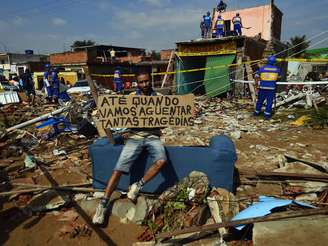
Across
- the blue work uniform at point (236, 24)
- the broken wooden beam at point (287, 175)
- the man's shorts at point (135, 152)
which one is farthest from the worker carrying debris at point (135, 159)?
the blue work uniform at point (236, 24)

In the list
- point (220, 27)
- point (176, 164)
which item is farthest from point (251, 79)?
point (176, 164)

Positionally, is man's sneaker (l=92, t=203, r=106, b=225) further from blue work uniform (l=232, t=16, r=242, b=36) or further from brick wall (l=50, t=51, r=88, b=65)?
brick wall (l=50, t=51, r=88, b=65)

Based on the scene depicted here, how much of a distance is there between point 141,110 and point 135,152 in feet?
1.91

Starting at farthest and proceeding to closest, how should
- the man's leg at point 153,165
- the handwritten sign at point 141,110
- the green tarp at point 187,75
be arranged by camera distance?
the green tarp at point 187,75 < the handwritten sign at point 141,110 < the man's leg at point 153,165

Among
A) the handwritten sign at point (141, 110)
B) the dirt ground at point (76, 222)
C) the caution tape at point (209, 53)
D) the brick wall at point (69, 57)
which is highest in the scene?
the brick wall at point (69, 57)

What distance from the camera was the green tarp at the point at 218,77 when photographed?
1519cm

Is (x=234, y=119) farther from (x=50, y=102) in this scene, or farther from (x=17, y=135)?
(x=50, y=102)

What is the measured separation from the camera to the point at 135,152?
364cm

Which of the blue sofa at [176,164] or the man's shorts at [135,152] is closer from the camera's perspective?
the man's shorts at [135,152]

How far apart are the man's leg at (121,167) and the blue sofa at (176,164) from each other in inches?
10.7

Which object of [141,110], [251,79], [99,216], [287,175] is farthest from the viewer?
[251,79]

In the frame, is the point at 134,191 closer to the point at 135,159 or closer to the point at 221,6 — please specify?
the point at 135,159

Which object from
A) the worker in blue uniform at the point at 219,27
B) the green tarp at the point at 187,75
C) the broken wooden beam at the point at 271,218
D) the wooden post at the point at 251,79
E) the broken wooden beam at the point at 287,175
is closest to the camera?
the broken wooden beam at the point at 271,218

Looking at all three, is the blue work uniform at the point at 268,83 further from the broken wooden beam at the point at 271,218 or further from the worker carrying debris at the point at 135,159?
the broken wooden beam at the point at 271,218
